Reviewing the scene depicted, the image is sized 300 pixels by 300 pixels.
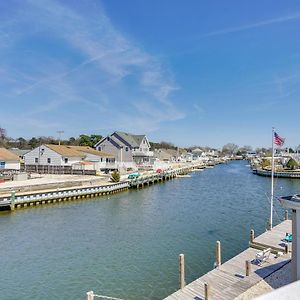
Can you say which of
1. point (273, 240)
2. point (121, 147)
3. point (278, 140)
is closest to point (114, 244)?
point (273, 240)

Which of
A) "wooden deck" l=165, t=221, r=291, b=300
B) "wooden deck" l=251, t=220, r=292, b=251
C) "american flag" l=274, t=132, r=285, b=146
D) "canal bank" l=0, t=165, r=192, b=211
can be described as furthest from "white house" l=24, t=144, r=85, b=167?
"wooden deck" l=165, t=221, r=291, b=300

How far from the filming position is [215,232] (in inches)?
931

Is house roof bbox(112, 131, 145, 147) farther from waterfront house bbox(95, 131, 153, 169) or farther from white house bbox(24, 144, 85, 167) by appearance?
white house bbox(24, 144, 85, 167)

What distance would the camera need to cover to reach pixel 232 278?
1359 centimetres

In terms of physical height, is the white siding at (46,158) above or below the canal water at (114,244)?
above

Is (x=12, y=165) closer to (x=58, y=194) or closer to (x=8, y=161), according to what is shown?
(x=8, y=161)

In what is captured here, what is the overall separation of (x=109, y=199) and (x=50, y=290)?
2580 cm

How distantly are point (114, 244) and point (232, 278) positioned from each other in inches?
367

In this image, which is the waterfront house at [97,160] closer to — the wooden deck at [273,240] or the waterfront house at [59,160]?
the waterfront house at [59,160]

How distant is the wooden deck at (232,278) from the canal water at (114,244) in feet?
5.39

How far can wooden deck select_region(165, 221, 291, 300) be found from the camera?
11844 millimetres

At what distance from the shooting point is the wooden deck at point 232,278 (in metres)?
11.8

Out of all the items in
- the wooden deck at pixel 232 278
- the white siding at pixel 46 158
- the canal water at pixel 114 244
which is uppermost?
the white siding at pixel 46 158

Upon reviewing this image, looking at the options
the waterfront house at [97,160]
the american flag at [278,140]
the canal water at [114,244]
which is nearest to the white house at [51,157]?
the waterfront house at [97,160]
